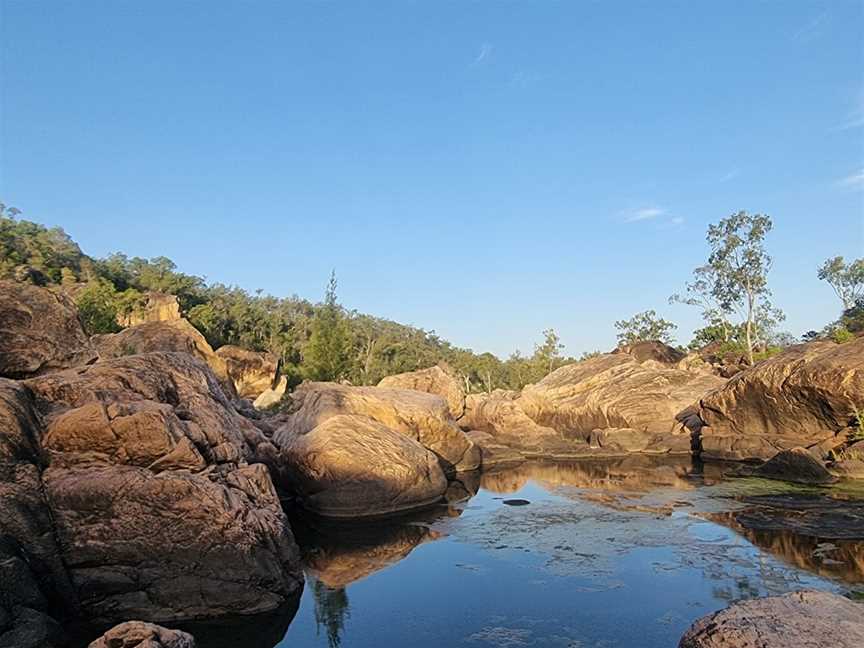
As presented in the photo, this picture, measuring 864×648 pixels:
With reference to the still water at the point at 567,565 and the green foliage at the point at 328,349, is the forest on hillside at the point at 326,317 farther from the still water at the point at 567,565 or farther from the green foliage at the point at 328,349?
the still water at the point at 567,565

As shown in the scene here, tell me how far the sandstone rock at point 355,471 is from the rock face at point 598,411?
476 inches

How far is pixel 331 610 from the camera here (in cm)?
821

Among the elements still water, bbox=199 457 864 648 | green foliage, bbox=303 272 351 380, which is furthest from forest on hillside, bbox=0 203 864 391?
still water, bbox=199 457 864 648

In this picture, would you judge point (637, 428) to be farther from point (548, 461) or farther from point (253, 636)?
point (253, 636)

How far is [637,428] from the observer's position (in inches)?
1071

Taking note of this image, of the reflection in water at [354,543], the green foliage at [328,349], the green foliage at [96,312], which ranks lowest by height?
the reflection in water at [354,543]

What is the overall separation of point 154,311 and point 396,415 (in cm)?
3689

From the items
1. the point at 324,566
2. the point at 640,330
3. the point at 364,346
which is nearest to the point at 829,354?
the point at 324,566

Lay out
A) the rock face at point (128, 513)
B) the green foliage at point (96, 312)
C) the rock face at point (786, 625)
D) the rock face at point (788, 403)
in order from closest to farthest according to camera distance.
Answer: the rock face at point (786, 625), the rock face at point (128, 513), the rock face at point (788, 403), the green foliage at point (96, 312)

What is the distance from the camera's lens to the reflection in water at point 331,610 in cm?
738

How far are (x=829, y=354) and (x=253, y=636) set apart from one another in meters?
21.1

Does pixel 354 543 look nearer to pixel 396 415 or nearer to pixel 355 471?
pixel 355 471

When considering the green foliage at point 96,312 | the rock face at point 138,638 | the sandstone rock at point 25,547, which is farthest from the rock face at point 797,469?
the green foliage at point 96,312

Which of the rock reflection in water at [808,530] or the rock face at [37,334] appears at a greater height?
the rock face at [37,334]
